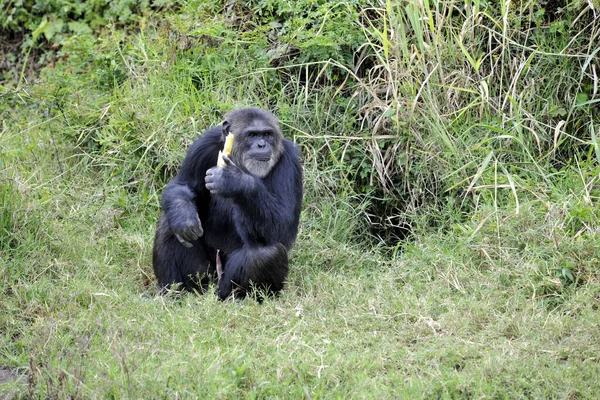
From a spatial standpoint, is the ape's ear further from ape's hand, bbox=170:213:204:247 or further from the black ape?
ape's hand, bbox=170:213:204:247

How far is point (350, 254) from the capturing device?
21.0ft

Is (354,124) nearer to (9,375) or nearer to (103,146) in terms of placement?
(103,146)

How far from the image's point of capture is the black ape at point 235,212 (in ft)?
18.2

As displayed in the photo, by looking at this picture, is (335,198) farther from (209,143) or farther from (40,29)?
(40,29)

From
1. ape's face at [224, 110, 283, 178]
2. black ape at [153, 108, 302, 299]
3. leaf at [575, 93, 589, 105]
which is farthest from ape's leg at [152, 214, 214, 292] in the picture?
leaf at [575, 93, 589, 105]

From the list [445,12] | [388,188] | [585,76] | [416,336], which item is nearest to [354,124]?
[388,188]

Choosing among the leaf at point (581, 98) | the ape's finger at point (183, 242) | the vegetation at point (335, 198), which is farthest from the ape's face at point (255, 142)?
the leaf at point (581, 98)

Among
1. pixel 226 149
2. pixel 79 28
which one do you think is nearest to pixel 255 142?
pixel 226 149

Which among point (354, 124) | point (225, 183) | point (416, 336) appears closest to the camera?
point (416, 336)

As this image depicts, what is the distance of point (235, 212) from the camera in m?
5.70

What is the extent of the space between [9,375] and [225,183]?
1.69 metres

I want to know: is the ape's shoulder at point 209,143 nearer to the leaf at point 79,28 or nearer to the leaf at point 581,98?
the leaf at point 581,98

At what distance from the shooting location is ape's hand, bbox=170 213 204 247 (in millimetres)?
5516

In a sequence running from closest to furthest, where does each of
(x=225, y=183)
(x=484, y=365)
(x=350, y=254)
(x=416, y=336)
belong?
(x=484, y=365)
(x=416, y=336)
(x=225, y=183)
(x=350, y=254)
